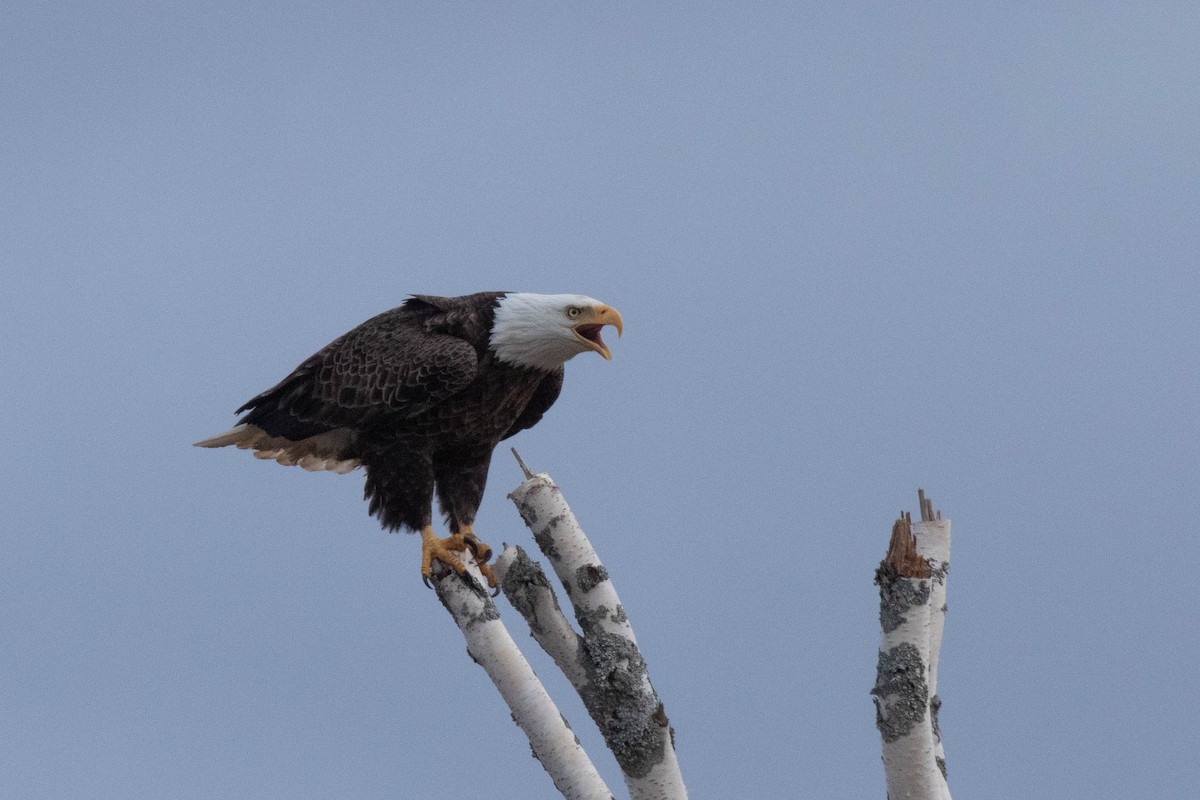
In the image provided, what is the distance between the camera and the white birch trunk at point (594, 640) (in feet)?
25.2

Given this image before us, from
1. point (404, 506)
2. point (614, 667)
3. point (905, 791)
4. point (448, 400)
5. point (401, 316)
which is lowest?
point (905, 791)

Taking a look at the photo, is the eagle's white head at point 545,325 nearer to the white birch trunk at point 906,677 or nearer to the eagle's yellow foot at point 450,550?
the eagle's yellow foot at point 450,550

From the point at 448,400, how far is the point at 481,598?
1.58 metres

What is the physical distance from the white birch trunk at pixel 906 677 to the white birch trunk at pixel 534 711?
5.37 feet

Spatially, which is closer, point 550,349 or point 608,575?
point 608,575

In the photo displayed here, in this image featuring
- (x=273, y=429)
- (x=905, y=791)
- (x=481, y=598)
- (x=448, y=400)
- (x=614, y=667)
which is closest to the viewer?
(x=905, y=791)

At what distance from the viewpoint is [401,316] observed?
9.77 meters

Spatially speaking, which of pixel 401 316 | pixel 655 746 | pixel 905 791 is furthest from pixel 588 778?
pixel 401 316

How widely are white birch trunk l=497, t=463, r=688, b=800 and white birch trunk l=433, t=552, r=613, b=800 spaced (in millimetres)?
180

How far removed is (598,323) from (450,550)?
1.80 m

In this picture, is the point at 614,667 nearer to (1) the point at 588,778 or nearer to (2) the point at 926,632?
(1) the point at 588,778

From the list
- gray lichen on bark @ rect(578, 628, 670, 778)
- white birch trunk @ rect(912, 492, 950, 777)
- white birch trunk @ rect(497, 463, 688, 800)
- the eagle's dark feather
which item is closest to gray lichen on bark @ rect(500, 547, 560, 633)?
white birch trunk @ rect(497, 463, 688, 800)

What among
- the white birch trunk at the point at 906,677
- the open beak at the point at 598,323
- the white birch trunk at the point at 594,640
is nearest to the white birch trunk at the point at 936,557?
the white birch trunk at the point at 906,677

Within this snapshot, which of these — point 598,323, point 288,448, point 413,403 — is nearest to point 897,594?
point 598,323
